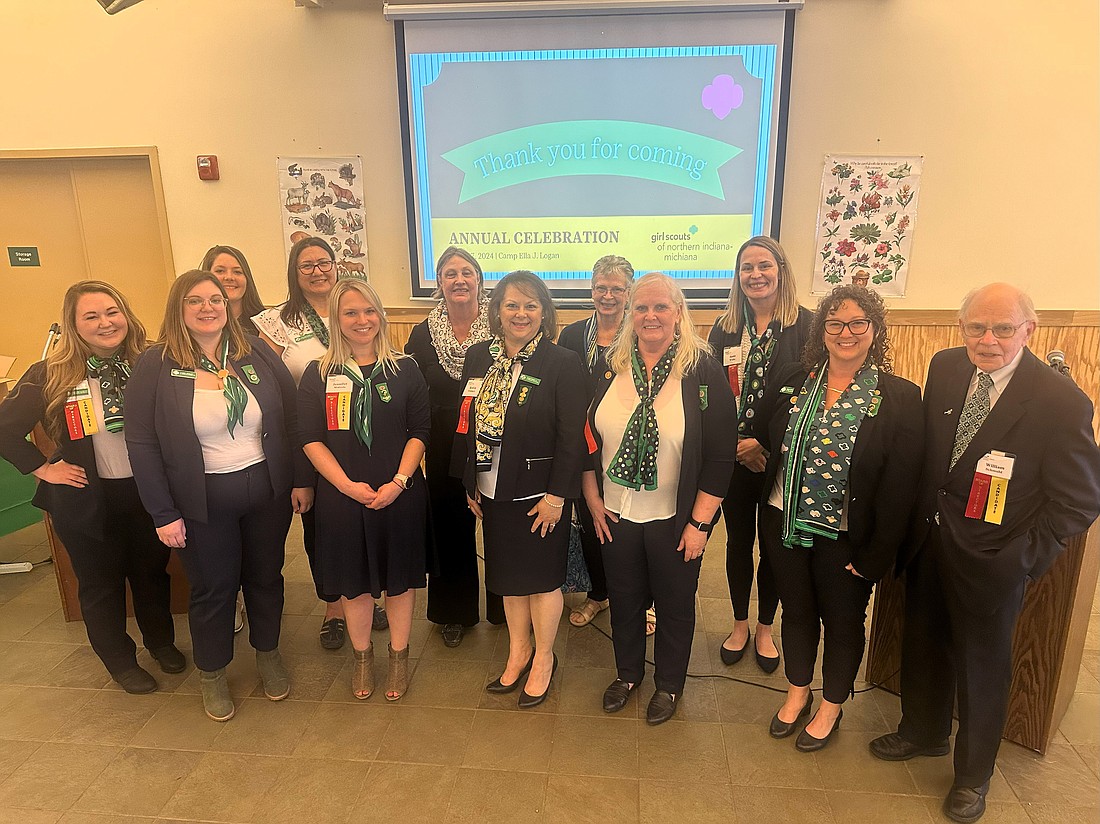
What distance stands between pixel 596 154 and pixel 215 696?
11.7ft

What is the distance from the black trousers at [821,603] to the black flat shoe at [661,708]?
0.44 m

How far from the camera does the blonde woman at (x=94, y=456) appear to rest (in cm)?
214

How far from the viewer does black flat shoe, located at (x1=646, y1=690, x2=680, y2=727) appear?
7.29 feet

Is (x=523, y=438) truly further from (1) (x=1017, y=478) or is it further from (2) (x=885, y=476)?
(1) (x=1017, y=478)

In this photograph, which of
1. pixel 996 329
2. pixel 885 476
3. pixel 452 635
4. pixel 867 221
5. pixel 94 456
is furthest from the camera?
pixel 867 221

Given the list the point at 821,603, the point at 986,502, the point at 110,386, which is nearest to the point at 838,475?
the point at 986,502

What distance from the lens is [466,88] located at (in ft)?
13.0

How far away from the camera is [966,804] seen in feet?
6.01

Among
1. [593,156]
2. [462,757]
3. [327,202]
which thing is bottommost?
[462,757]

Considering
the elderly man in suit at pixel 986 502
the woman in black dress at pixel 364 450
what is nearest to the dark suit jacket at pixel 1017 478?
the elderly man in suit at pixel 986 502

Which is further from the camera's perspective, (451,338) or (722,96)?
(722,96)

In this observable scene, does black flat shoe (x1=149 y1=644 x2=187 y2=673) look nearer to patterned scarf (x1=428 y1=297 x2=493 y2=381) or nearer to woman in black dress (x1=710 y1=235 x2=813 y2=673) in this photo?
patterned scarf (x1=428 y1=297 x2=493 y2=381)

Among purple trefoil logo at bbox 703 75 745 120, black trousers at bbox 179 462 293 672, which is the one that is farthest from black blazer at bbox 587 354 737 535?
purple trefoil logo at bbox 703 75 745 120

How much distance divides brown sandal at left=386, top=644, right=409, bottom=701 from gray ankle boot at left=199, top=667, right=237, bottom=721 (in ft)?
1.86
